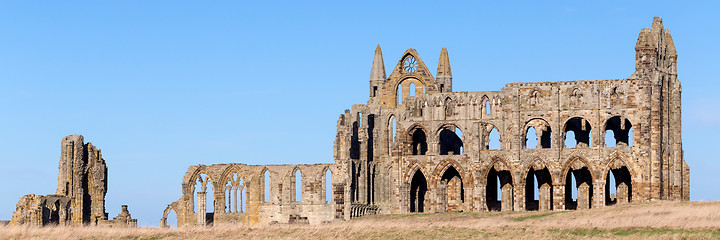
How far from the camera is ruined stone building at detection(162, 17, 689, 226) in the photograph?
9712 cm

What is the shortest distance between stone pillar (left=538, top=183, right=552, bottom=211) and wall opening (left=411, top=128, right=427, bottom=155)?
30.6ft

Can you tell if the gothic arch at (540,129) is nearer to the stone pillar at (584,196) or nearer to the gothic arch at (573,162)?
the gothic arch at (573,162)

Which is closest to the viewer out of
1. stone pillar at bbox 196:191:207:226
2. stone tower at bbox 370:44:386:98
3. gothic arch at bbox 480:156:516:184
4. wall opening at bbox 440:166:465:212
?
gothic arch at bbox 480:156:516:184

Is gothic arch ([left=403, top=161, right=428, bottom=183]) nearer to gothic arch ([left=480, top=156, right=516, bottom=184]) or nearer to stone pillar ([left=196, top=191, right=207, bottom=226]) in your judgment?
gothic arch ([left=480, top=156, right=516, bottom=184])

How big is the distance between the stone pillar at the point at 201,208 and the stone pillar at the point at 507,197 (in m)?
20.3

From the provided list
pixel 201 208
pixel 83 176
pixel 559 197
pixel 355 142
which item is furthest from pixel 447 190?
pixel 83 176

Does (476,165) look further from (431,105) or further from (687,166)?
(687,166)

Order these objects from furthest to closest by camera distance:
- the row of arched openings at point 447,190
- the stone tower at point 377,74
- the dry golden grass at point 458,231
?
the stone tower at point 377,74 < the row of arched openings at point 447,190 < the dry golden grass at point 458,231

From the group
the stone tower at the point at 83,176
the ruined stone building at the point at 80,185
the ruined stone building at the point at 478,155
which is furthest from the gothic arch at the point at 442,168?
the stone tower at the point at 83,176

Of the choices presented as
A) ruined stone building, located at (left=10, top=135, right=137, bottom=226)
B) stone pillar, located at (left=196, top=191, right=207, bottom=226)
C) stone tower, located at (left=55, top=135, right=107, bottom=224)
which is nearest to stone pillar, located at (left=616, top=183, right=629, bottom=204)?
stone pillar, located at (left=196, top=191, right=207, bottom=226)

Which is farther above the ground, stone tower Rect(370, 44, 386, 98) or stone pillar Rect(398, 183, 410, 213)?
stone tower Rect(370, 44, 386, 98)

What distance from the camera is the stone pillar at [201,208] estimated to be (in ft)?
344

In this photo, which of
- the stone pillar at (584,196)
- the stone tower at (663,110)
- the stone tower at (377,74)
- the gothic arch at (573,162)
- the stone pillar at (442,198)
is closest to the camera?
the stone tower at (663,110)

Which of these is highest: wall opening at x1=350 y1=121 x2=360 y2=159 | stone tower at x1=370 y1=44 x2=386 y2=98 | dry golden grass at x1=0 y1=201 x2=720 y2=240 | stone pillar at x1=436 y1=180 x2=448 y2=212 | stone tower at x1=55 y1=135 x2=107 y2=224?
stone tower at x1=370 y1=44 x2=386 y2=98
